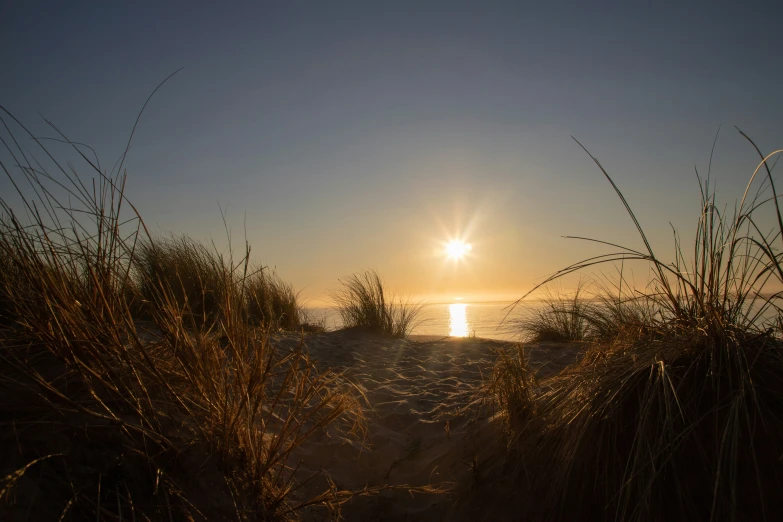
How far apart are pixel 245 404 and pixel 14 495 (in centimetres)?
68

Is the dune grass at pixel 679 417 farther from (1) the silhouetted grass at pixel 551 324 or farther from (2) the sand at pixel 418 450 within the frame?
(1) the silhouetted grass at pixel 551 324

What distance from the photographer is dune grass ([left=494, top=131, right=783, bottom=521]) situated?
1.38 meters

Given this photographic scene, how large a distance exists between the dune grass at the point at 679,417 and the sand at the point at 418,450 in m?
0.33

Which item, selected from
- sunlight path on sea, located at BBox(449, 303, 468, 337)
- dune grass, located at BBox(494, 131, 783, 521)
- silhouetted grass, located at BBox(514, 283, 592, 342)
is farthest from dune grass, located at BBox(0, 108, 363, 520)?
sunlight path on sea, located at BBox(449, 303, 468, 337)

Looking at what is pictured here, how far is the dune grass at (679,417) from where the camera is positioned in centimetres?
138

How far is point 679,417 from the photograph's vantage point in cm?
151

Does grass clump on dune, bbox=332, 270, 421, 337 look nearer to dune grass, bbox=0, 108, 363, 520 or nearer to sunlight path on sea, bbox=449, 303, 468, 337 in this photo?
sunlight path on sea, bbox=449, 303, 468, 337

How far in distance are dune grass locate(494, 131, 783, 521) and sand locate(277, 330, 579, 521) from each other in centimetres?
33

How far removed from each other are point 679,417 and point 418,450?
5.47ft

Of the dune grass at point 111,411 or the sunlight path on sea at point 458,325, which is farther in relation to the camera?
the sunlight path on sea at point 458,325

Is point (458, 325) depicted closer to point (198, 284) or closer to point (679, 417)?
point (198, 284)

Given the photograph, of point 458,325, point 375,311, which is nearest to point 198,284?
point 375,311

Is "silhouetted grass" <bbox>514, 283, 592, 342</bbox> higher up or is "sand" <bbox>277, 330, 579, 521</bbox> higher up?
"silhouetted grass" <bbox>514, 283, 592, 342</bbox>

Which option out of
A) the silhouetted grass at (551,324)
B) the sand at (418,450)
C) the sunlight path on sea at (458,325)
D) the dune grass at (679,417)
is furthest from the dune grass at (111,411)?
the sunlight path on sea at (458,325)
